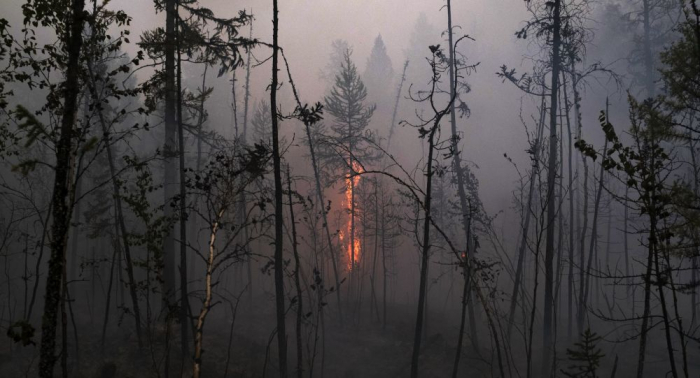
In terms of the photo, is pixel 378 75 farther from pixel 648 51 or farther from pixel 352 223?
pixel 352 223

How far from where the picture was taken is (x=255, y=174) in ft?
27.2

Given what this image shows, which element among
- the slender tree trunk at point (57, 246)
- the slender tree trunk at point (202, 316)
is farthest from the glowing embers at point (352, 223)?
the slender tree trunk at point (57, 246)

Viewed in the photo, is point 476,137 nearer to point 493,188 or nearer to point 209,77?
point 493,188

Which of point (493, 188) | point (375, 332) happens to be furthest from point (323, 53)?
point (375, 332)

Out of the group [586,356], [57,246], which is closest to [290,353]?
[57,246]

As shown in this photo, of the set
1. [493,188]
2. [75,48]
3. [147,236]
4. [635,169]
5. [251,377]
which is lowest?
[251,377]

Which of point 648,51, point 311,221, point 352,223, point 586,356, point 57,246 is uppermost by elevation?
point 648,51

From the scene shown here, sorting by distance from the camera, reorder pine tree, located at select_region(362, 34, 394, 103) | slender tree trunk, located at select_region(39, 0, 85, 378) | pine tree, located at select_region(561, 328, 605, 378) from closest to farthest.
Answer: slender tree trunk, located at select_region(39, 0, 85, 378) → pine tree, located at select_region(561, 328, 605, 378) → pine tree, located at select_region(362, 34, 394, 103)

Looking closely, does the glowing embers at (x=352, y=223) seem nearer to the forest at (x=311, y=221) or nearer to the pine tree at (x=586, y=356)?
the forest at (x=311, y=221)

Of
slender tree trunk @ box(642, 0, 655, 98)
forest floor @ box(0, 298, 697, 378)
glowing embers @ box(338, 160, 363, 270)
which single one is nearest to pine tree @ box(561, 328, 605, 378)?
forest floor @ box(0, 298, 697, 378)

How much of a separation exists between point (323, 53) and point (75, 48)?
121m

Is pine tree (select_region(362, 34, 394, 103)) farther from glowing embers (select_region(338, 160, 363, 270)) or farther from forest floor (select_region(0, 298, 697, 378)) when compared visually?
forest floor (select_region(0, 298, 697, 378))

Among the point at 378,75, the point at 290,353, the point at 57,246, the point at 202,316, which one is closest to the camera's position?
the point at 57,246

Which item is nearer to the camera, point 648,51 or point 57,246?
point 57,246
